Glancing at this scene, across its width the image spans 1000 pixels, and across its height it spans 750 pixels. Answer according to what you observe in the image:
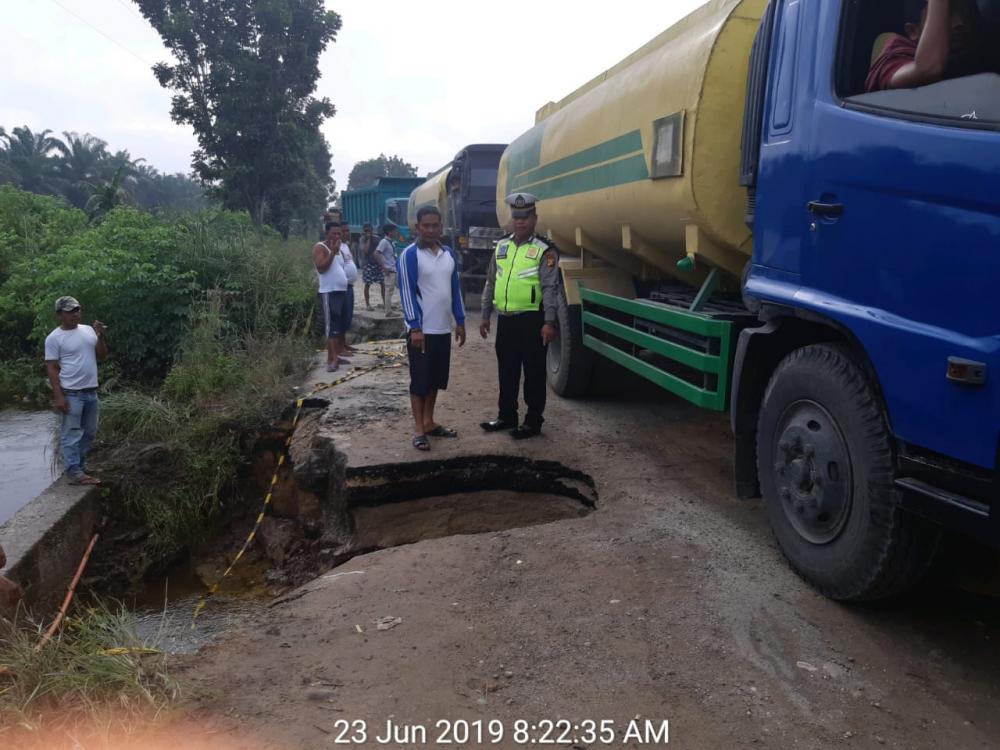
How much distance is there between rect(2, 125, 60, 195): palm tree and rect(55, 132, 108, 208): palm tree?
560 millimetres

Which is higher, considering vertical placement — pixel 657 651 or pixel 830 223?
pixel 830 223

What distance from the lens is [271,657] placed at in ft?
9.39

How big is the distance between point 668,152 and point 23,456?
23.1ft

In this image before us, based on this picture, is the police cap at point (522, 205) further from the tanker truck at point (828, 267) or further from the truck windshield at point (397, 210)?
the truck windshield at point (397, 210)

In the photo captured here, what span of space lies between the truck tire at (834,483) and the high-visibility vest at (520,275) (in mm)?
2175

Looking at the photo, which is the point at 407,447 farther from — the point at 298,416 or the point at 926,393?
the point at 926,393

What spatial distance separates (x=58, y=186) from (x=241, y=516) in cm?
4376

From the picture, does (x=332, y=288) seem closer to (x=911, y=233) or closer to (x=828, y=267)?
(x=828, y=267)

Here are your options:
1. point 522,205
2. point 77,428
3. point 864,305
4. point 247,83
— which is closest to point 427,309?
point 522,205

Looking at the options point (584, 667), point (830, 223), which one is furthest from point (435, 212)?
point (584, 667)

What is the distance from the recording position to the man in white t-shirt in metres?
5.14

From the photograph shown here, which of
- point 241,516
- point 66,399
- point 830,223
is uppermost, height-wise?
point 830,223

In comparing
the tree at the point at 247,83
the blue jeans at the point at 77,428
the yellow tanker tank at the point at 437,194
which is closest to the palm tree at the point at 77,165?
the tree at the point at 247,83

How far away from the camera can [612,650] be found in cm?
269
